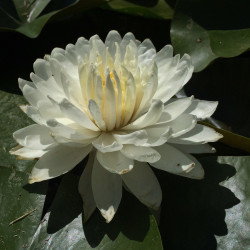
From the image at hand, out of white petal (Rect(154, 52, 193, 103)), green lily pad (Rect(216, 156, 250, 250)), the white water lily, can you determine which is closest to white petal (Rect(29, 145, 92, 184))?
the white water lily

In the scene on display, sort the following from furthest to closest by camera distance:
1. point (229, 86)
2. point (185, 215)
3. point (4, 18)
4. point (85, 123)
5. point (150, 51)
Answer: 1. point (4, 18)
2. point (229, 86)
3. point (150, 51)
4. point (185, 215)
5. point (85, 123)

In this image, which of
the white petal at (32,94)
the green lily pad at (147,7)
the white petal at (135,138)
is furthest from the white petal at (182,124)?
the green lily pad at (147,7)

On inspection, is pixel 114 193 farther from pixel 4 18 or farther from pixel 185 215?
pixel 4 18

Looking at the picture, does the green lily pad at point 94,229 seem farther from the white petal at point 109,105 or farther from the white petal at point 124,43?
the white petal at point 124,43

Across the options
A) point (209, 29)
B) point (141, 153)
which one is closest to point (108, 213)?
point (141, 153)

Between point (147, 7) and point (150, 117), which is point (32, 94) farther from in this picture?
point (147, 7)

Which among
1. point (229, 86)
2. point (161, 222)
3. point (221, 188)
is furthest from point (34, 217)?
point (229, 86)
